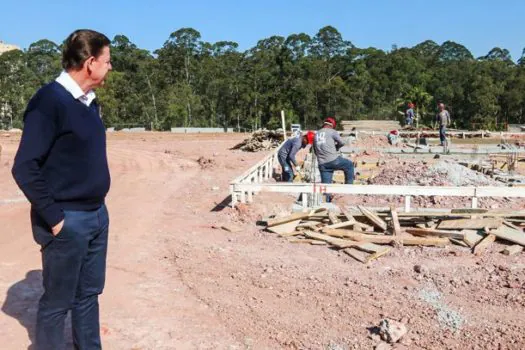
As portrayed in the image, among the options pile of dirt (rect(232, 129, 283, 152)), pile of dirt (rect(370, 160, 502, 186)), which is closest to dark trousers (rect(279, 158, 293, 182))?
pile of dirt (rect(370, 160, 502, 186))

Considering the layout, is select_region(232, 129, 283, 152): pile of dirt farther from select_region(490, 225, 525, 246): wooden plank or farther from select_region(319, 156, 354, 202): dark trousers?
select_region(490, 225, 525, 246): wooden plank

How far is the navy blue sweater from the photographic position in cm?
297

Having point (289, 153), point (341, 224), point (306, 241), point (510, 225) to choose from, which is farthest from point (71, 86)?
point (289, 153)

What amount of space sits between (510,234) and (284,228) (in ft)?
10.6

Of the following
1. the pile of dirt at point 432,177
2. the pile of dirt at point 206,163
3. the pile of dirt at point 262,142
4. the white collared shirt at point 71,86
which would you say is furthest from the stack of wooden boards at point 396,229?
the pile of dirt at point 262,142

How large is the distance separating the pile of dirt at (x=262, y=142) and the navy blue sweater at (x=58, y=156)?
74.0 ft

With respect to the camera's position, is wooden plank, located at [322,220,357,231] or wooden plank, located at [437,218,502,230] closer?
wooden plank, located at [437,218,502,230]

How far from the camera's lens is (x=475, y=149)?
803 inches

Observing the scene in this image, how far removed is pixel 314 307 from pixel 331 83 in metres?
61.7

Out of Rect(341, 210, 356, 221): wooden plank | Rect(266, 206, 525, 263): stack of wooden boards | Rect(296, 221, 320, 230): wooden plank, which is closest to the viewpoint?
Rect(266, 206, 525, 263): stack of wooden boards

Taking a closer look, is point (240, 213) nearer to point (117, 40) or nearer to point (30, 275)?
point (30, 275)

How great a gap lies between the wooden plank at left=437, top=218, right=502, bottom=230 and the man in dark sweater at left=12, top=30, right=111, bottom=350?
5.98 meters

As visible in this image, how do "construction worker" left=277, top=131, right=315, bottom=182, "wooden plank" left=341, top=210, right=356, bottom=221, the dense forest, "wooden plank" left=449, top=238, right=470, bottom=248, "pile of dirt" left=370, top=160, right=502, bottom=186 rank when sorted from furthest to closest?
the dense forest
"construction worker" left=277, top=131, right=315, bottom=182
"pile of dirt" left=370, top=160, right=502, bottom=186
"wooden plank" left=341, top=210, right=356, bottom=221
"wooden plank" left=449, top=238, right=470, bottom=248

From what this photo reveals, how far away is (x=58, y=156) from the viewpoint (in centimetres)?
309
